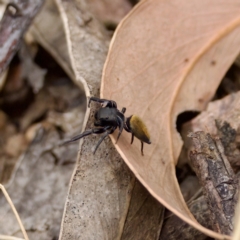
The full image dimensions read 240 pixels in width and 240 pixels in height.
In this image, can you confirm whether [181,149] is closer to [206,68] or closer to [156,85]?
[156,85]

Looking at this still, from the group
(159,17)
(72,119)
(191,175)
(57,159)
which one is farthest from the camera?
(72,119)

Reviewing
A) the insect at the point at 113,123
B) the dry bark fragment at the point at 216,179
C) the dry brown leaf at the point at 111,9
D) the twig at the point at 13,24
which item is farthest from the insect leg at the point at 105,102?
the dry brown leaf at the point at 111,9

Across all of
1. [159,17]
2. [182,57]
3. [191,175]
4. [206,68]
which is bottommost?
[191,175]

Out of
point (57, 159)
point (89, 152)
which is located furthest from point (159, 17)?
point (57, 159)

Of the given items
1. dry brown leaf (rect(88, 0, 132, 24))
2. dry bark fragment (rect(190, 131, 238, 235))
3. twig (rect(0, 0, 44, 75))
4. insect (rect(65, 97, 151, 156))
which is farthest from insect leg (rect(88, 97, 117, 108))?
dry brown leaf (rect(88, 0, 132, 24))

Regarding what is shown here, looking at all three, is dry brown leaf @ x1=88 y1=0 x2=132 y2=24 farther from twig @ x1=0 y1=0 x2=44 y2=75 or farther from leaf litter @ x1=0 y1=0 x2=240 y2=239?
twig @ x1=0 y1=0 x2=44 y2=75

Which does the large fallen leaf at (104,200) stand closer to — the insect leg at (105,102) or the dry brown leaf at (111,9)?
the insect leg at (105,102)
